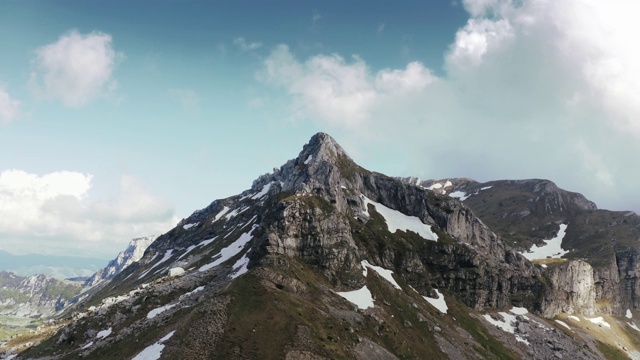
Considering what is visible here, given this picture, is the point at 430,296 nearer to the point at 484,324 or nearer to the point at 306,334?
the point at 484,324

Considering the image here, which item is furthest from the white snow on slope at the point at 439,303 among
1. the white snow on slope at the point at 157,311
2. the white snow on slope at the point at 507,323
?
the white snow on slope at the point at 157,311

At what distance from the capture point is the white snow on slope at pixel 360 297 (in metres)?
127

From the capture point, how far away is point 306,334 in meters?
93.2

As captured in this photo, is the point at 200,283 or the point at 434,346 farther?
the point at 200,283

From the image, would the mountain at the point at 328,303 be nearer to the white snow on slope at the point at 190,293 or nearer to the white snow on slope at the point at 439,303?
the white snow on slope at the point at 190,293

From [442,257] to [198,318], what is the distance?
394 feet

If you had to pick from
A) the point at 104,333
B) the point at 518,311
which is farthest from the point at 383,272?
the point at 104,333

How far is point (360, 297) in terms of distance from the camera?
13075 centimetres

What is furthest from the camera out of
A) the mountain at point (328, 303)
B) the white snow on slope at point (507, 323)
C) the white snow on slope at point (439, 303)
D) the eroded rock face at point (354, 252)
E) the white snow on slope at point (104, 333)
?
the white snow on slope at point (507, 323)

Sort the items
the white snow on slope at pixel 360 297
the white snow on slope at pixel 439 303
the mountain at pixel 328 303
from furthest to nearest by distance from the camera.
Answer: the white snow on slope at pixel 439 303, the white snow on slope at pixel 360 297, the mountain at pixel 328 303

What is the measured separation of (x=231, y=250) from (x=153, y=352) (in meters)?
83.9

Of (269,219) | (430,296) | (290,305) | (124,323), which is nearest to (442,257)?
(430,296)

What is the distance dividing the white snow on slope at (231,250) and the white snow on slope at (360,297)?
171ft

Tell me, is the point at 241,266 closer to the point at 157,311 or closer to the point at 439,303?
the point at 157,311
